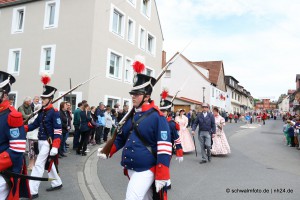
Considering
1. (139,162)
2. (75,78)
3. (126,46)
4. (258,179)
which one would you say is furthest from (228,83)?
(139,162)

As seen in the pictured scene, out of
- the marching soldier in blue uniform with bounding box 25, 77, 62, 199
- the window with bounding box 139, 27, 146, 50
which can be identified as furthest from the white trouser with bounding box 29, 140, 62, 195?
the window with bounding box 139, 27, 146, 50

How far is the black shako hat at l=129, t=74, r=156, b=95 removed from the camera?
3.71 meters

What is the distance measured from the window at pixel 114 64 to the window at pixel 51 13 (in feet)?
14.6

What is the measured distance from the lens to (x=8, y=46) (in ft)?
69.3

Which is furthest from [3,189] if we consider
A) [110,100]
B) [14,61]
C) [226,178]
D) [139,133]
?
[14,61]

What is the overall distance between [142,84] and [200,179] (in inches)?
170

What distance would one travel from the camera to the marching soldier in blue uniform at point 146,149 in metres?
3.27

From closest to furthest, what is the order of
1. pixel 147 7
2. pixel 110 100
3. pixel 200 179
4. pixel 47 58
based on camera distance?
1. pixel 200 179
2. pixel 47 58
3. pixel 110 100
4. pixel 147 7

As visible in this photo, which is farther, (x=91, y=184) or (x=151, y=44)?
(x=151, y=44)

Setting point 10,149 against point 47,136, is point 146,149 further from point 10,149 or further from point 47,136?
point 47,136

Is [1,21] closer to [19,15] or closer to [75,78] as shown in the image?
[19,15]

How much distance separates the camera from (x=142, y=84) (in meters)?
3.74

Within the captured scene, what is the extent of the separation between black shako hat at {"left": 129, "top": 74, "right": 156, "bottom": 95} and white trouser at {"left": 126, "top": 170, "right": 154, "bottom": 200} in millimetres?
1048

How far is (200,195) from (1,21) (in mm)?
22003
